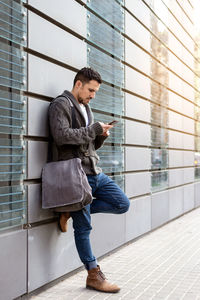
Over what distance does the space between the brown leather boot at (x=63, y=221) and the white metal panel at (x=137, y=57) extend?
3.09 metres

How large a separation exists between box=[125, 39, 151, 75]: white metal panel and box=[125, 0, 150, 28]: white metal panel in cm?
52

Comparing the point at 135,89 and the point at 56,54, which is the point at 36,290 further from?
the point at 135,89

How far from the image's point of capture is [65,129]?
3.92 meters

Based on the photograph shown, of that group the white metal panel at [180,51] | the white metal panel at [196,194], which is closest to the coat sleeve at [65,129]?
the white metal panel at [180,51]

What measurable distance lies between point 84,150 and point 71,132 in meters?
0.35

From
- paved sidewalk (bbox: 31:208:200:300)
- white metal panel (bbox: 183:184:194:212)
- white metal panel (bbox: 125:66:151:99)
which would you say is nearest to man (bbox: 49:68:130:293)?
paved sidewalk (bbox: 31:208:200:300)

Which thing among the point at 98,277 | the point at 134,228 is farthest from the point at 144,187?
the point at 98,277

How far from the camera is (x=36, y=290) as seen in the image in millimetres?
4059

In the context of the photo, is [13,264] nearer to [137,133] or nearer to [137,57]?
[137,133]

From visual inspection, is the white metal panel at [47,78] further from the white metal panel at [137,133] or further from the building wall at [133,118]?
the white metal panel at [137,133]

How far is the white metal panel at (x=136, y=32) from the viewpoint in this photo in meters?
6.76

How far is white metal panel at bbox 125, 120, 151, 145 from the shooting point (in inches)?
261

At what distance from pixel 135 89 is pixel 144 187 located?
1.57 m

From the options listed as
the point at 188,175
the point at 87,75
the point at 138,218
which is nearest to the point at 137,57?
the point at 138,218
